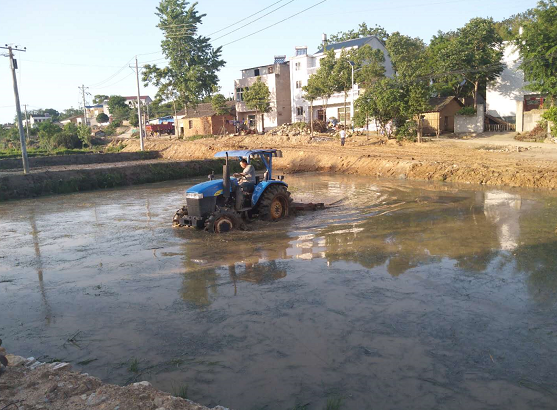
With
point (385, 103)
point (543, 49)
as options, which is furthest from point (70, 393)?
point (543, 49)

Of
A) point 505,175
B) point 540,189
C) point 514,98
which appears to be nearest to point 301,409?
point 540,189

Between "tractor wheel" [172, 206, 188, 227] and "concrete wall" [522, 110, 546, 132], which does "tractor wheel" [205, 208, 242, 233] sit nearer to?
"tractor wheel" [172, 206, 188, 227]

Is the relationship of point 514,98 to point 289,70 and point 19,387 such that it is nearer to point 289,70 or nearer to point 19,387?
point 289,70

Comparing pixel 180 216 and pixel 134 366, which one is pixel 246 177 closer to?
pixel 180 216

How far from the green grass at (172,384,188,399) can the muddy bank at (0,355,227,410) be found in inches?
16.1

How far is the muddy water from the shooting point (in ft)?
16.2

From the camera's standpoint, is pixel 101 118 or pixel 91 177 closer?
pixel 91 177

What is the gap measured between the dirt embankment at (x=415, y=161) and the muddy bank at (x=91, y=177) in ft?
17.6

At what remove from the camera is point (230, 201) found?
1175 cm

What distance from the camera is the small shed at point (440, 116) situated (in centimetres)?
3288

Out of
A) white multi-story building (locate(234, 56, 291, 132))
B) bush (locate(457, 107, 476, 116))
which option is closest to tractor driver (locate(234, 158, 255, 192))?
bush (locate(457, 107, 476, 116))

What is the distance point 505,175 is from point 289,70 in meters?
36.2

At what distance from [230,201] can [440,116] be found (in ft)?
84.7

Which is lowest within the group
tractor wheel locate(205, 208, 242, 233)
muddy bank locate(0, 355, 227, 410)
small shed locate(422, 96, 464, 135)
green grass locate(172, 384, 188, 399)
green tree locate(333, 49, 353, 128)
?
green grass locate(172, 384, 188, 399)
